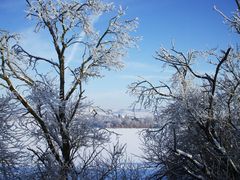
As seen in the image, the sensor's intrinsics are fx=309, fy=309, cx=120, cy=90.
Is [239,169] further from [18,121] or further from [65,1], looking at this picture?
[65,1]

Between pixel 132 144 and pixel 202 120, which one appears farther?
pixel 132 144

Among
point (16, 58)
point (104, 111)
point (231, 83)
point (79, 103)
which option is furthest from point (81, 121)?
point (231, 83)

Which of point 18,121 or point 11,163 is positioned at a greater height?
point 18,121

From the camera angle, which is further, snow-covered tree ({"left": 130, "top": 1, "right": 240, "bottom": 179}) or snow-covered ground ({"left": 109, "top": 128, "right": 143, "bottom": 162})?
snow-covered ground ({"left": 109, "top": 128, "right": 143, "bottom": 162})

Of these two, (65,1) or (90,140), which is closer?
(65,1)

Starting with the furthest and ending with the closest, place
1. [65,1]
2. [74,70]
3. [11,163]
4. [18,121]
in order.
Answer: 1. [74,70]
2. [65,1]
3. [18,121]
4. [11,163]

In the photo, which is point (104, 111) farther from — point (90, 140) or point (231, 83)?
point (231, 83)

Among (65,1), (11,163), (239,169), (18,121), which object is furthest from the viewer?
(65,1)

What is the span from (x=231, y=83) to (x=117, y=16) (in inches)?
202

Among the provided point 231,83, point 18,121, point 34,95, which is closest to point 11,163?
point 18,121

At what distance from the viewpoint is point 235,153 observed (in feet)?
23.3

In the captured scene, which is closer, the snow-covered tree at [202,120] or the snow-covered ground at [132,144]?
the snow-covered tree at [202,120]

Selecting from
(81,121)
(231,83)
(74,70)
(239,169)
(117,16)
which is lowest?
(239,169)

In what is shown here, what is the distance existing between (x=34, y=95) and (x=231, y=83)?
662 centimetres
